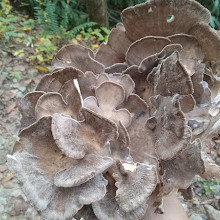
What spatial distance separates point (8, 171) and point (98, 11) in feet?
10.7

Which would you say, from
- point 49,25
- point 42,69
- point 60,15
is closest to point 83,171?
point 42,69

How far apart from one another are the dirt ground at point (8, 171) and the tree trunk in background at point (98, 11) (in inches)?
63.9

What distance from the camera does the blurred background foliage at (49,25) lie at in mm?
4621

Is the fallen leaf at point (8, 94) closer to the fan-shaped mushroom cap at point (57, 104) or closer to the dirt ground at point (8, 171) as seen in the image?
the dirt ground at point (8, 171)

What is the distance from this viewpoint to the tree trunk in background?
5.10 meters

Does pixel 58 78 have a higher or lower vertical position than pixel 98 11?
higher

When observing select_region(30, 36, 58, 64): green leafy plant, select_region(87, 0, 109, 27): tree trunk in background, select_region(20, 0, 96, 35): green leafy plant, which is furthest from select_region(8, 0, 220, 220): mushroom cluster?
select_region(87, 0, 109, 27): tree trunk in background

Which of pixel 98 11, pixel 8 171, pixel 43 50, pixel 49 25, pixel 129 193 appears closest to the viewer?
pixel 129 193

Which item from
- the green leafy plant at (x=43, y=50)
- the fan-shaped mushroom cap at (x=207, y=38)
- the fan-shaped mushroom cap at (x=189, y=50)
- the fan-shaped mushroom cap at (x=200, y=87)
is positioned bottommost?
the green leafy plant at (x=43, y=50)

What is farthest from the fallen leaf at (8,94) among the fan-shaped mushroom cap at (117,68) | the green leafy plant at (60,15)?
the fan-shaped mushroom cap at (117,68)

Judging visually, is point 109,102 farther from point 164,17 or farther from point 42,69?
point 42,69

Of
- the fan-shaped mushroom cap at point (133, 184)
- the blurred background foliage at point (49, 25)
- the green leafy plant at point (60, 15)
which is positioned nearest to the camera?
the fan-shaped mushroom cap at point (133, 184)

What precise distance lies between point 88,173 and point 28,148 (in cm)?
31

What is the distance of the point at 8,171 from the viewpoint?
333 centimetres
